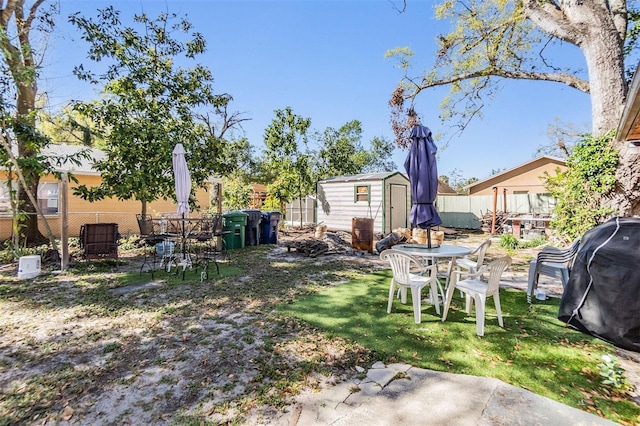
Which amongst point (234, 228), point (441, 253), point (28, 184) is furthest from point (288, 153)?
point (441, 253)

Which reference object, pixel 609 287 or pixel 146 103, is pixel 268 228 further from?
pixel 609 287

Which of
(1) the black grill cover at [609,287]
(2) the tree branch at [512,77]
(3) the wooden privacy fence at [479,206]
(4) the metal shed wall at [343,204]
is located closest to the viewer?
(1) the black grill cover at [609,287]

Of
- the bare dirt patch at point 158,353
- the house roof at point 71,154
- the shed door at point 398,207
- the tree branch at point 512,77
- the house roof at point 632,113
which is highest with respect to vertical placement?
the tree branch at point 512,77

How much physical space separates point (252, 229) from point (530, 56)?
11.3 metres

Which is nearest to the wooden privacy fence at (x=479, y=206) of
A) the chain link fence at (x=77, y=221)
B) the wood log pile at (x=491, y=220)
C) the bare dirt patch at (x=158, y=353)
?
the wood log pile at (x=491, y=220)

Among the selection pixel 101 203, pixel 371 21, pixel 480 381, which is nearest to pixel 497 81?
pixel 371 21

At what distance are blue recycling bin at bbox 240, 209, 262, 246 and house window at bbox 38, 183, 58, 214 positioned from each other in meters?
7.54

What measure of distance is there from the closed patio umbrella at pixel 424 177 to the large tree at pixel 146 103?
636 centimetres

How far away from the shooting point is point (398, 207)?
43.2ft

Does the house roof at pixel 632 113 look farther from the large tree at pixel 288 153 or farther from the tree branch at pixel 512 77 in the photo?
the large tree at pixel 288 153

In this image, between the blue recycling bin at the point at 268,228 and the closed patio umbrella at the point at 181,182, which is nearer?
the closed patio umbrella at the point at 181,182

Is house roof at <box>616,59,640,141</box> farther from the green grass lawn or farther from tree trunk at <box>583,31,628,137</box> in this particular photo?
the green grass lawn

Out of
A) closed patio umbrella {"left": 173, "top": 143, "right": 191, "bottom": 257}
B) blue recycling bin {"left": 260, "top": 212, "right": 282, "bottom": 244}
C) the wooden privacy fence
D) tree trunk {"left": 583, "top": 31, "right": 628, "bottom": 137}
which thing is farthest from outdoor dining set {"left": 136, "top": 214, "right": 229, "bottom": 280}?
the wooden privacy fence

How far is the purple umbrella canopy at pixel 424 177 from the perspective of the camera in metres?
4.56
